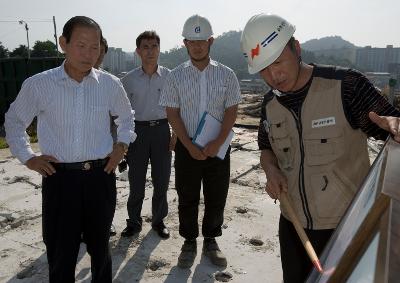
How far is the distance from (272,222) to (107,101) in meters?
2.47

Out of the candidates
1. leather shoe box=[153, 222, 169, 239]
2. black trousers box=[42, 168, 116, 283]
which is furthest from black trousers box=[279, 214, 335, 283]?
leather shoe box=[153, 222, 169, 239]

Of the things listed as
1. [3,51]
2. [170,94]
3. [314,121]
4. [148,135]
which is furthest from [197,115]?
[3,51]

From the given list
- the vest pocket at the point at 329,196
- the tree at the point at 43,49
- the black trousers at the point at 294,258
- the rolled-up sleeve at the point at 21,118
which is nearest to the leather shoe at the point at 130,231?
the rolled-up sleeve at the point at 21,118

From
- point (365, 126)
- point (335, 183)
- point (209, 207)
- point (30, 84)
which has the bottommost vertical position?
A: point (209, 207)

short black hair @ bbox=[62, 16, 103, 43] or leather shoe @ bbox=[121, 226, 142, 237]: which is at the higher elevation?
short black hair @ bbox=[62, 16, 103, 43]

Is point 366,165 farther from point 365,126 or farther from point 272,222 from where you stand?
point 272,222

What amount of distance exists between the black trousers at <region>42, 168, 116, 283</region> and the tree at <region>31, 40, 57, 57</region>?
40.1 metres

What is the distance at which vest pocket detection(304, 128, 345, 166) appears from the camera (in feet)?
6.59

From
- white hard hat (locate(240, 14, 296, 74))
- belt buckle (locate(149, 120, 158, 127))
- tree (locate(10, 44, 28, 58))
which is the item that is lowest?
belt buckle (locate(149, 120, 158, 127))

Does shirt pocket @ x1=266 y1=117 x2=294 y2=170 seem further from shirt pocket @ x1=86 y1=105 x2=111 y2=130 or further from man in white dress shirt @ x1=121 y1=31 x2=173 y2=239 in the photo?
man in white dress shirt @ x1=121 y1=31 x2=173 y2=239

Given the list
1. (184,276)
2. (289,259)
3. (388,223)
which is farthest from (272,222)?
(388,223)

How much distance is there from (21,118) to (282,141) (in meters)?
1.68

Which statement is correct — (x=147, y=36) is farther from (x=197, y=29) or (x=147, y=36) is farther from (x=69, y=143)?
(x=69, y=143)

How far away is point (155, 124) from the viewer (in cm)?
404
